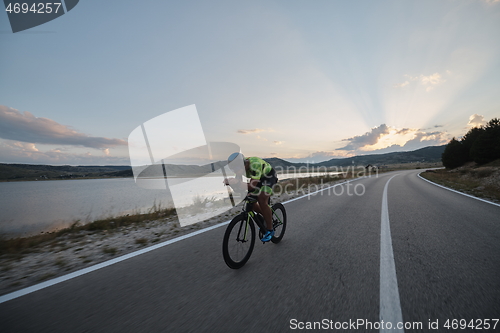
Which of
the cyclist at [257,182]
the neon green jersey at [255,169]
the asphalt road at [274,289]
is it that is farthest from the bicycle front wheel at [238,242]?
the neon green jersey at [255,169]

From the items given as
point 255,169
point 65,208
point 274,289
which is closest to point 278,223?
point 255,169

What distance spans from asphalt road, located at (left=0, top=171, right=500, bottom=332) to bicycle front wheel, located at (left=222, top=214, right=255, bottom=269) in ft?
0.51

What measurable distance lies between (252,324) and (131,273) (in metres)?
2.04

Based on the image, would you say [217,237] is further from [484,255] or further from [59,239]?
[484,255]

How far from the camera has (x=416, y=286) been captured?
7.93 ft

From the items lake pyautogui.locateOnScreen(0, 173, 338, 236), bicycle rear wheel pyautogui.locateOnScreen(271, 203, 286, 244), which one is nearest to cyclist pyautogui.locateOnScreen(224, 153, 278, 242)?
bicycle rear wheel pyautogui.locateOnScreen(271, 203, 286, 244)

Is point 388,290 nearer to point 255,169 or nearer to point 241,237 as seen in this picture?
point 241,237

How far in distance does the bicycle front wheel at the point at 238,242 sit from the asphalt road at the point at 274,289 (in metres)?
0.16

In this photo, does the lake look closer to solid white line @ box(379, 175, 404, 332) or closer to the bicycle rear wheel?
the bicycle rear wheel

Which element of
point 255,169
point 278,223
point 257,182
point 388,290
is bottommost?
point 388,290

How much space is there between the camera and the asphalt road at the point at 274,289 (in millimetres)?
1893

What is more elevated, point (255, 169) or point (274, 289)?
point (255, 169)

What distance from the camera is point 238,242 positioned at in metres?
3.18

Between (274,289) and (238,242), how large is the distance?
937mm
